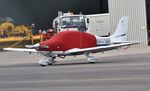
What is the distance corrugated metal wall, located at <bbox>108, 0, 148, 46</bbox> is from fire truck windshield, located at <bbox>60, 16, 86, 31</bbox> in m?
3.84

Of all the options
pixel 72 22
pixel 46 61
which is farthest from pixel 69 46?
pixel 72 22

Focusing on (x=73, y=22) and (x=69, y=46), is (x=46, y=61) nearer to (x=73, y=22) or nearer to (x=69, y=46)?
(x=69, y=46)

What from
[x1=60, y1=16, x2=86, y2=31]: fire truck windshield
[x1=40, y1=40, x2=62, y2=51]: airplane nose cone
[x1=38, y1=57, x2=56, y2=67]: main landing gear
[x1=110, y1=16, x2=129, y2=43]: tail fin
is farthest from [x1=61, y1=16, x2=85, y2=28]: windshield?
[x1=40, y1=40, x2=62, y2=51]: airplane nose cone

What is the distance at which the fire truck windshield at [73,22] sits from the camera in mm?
45188

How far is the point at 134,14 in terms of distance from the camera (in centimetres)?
4828

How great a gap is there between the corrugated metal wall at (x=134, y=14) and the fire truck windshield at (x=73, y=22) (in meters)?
3.84

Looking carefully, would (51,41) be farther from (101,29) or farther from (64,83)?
(101,29)

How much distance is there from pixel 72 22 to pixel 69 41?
54.2 ft

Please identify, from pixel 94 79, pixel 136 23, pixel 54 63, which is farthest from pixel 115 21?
pixel 94 79

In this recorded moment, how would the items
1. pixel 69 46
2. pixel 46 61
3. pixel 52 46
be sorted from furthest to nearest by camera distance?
pixel 69 46 < pixel 46 61 < pixel 52 46

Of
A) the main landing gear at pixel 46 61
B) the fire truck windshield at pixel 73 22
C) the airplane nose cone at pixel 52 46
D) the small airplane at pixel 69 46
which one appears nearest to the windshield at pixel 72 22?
the fire truck windshield at pixel 73 22

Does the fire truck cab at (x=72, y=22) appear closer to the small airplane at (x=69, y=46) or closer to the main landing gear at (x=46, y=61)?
the small airplane at (x=69, y=46)

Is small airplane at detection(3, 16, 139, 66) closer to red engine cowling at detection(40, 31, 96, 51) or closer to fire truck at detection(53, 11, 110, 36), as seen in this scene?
red engine cowling at detection(40, 31, 96, 51)

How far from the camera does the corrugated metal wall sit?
47.9 metres
